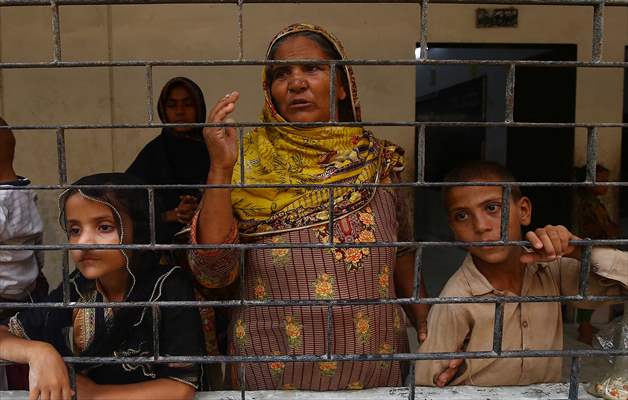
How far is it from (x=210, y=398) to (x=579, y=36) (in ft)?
12.5

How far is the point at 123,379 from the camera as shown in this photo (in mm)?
1399

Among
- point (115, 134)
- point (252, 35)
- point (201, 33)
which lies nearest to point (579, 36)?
point (252, 35)

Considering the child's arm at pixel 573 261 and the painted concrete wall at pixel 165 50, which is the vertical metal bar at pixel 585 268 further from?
the painted concrete wall at pixel 165 50

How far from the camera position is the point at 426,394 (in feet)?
4.40

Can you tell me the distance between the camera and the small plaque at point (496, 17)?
397cm

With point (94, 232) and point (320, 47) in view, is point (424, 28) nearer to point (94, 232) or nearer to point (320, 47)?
point (320, 47)

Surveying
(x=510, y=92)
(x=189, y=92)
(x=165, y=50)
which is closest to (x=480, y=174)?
(x=510, y=92)

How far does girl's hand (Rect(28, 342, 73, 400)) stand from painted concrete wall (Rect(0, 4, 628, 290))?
293cm

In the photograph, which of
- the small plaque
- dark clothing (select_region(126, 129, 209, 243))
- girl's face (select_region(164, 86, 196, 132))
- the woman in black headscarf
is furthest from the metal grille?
the small plaque

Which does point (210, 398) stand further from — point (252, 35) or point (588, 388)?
point (252, 35)

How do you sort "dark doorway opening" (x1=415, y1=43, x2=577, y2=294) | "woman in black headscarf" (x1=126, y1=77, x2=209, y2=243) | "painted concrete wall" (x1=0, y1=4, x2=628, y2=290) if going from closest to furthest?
1. "woman in black headscarf" (x1=126, y1=77, x2=209, y2=243)
2. "painted concrete wall" (x1=0, y1=4, x2=628, y2=290)
3. "dark doorway opening" (x1=415, y1=43, x2=577, y2=294)

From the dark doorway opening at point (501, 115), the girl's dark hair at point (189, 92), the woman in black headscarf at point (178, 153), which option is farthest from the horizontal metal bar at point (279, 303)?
the dark doorway opening at point (501, 115)

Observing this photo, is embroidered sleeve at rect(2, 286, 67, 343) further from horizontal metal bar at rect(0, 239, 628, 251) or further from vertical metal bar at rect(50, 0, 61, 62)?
vertical metal bar at rect(50, 0, 61, 62)

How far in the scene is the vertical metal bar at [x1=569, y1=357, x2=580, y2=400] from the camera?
1257mm
